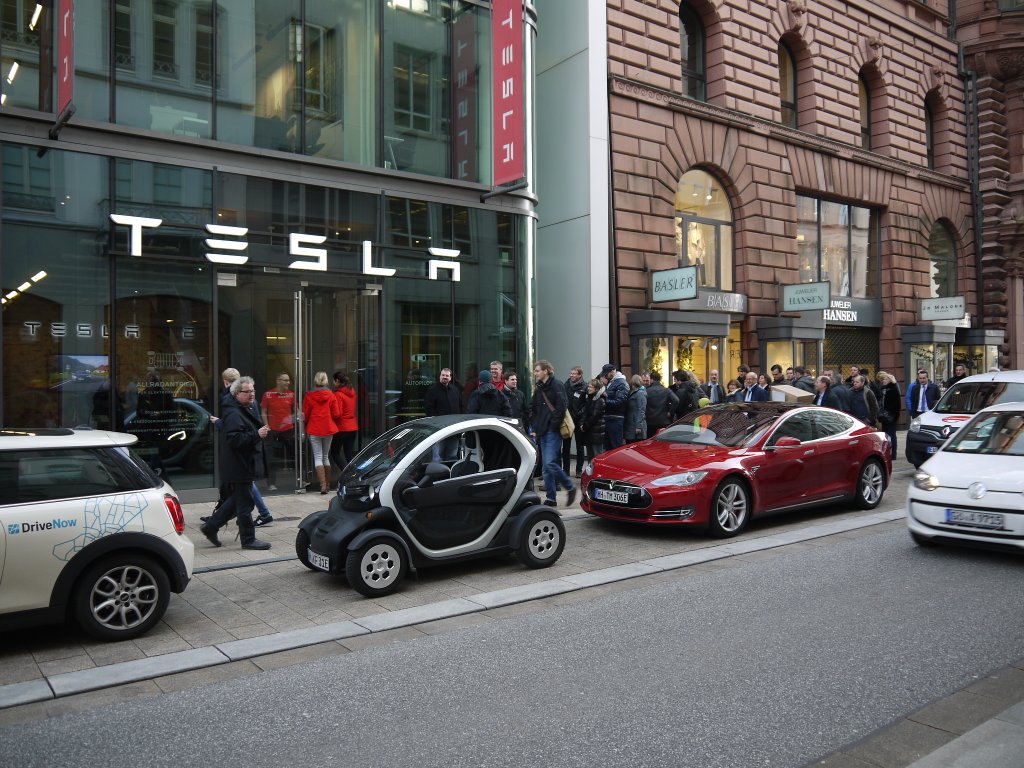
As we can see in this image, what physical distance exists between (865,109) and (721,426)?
19.2m

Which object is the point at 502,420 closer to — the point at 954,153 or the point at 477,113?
the point at 477,113

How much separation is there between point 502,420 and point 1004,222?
26610 millimetres

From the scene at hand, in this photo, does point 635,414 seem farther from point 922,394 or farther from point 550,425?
point 922,394

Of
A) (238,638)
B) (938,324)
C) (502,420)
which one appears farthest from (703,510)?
→ (938,324)

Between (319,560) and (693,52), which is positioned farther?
(693,52)

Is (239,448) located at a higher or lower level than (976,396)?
lower

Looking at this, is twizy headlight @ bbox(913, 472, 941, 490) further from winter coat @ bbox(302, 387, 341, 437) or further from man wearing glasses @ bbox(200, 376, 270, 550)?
winter coat @ bbox(302, 387, 341, 437)

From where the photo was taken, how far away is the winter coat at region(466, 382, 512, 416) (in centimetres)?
1164

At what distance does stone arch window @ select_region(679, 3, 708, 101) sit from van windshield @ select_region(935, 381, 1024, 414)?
1010 centimetres

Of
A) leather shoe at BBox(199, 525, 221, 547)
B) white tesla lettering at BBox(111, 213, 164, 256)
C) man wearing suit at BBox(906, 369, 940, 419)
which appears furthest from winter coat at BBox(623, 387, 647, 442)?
white tesla lettering at BBox(111, 213, 164, 256)

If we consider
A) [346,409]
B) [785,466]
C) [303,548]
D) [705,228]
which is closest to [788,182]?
[705,228]

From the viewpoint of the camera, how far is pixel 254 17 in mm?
12969

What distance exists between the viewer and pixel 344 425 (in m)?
12.7

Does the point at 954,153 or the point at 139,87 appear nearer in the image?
the point at 139,87
